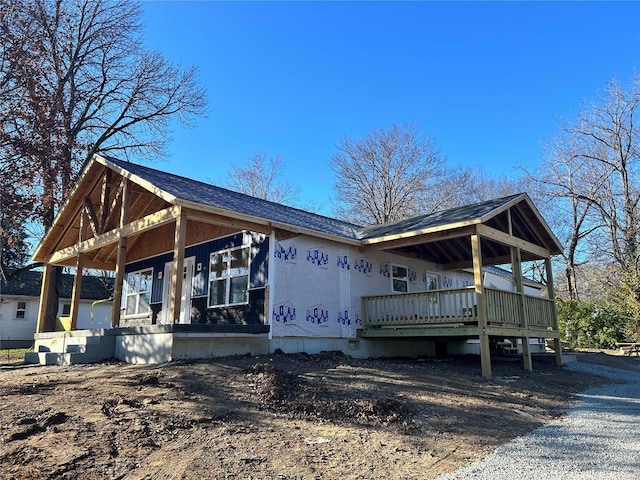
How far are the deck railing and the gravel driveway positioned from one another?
10.6 ft

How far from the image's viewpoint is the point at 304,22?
47.6 ft

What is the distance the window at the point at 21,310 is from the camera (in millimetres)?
27406

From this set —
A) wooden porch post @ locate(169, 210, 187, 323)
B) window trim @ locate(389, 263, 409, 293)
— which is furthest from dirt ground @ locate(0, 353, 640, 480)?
window trim @ locate(389, 263, 409, 293)

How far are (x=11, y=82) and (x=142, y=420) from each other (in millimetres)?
12462

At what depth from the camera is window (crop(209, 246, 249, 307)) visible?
12.0 metres

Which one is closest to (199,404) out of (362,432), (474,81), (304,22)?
(362,432)

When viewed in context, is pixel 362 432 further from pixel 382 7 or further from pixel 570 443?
pixel 382 7

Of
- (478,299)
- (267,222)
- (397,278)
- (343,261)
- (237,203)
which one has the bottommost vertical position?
(478,299)

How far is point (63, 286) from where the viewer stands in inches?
1195

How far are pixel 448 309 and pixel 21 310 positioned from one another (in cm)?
2618

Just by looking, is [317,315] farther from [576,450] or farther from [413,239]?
[576,450]

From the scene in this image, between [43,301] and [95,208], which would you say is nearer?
[95,208]

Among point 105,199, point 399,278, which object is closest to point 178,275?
point 105,199

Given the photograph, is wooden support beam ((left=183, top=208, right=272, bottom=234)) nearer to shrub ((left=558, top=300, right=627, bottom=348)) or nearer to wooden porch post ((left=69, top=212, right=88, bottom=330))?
wooden porch post ((left=69, top=212, right=88, bottom=330))
